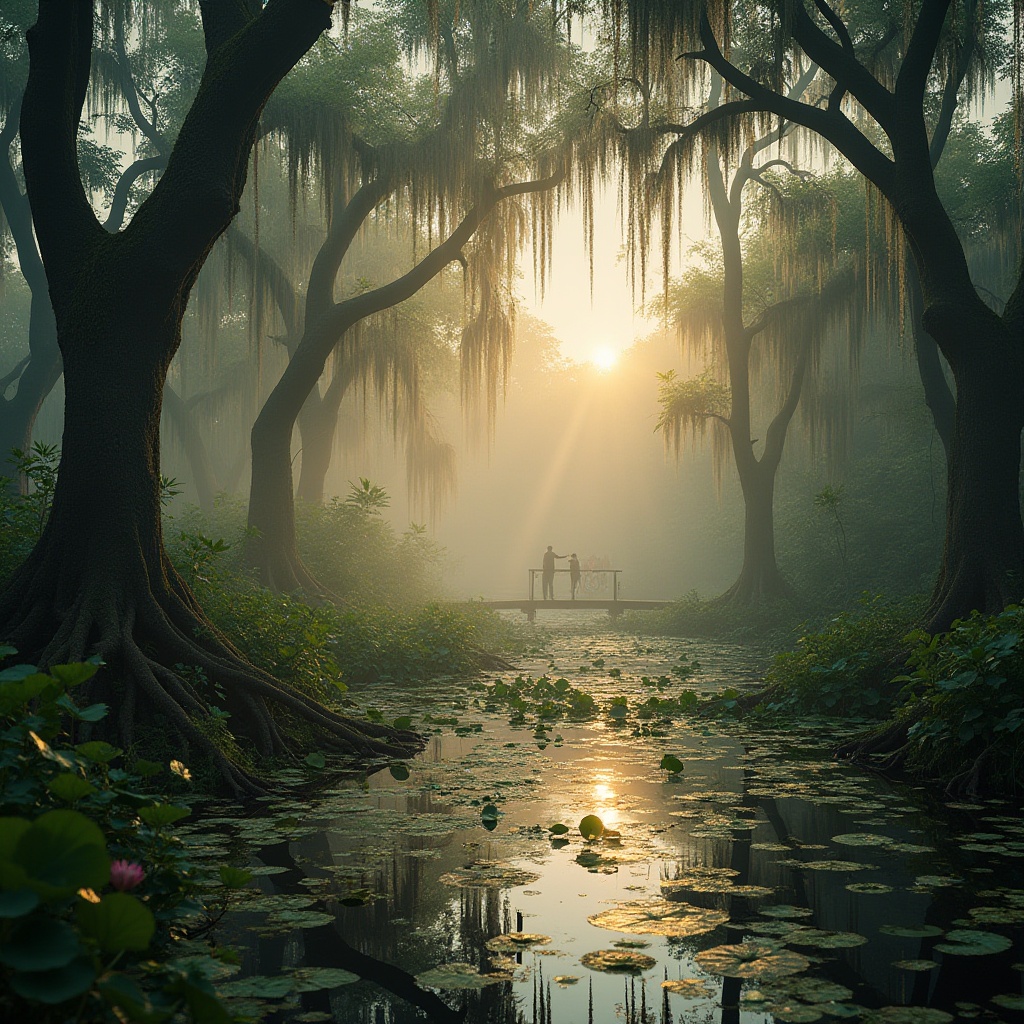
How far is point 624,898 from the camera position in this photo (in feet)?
12.3

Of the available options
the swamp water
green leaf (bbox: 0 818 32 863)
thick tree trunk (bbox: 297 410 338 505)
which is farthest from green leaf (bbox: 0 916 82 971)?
thick tree trunk (bbox: 297 410 338 505)

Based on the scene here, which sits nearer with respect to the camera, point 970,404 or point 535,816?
point 535,816

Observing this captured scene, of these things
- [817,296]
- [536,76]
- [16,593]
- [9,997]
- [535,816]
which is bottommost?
[535,816]

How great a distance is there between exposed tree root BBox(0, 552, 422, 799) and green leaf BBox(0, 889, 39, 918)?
13.2 ft

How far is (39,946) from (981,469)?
8408 millimetres

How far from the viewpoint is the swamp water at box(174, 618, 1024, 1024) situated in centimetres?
284

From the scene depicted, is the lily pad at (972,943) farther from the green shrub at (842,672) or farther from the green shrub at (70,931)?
the green shrub at (842,672)

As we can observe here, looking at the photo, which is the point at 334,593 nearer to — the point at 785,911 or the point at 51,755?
the point at 785,911

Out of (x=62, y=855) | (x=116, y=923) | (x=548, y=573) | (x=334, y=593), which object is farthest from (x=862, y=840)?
(x=548, y=573)

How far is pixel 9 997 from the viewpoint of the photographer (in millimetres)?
1755

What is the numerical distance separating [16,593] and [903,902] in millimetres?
5474

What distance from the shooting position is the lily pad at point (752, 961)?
9.79 feet

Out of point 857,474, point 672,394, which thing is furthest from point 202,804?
point 857,474

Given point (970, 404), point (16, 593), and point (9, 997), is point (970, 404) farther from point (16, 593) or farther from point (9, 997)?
point (9, 997)
